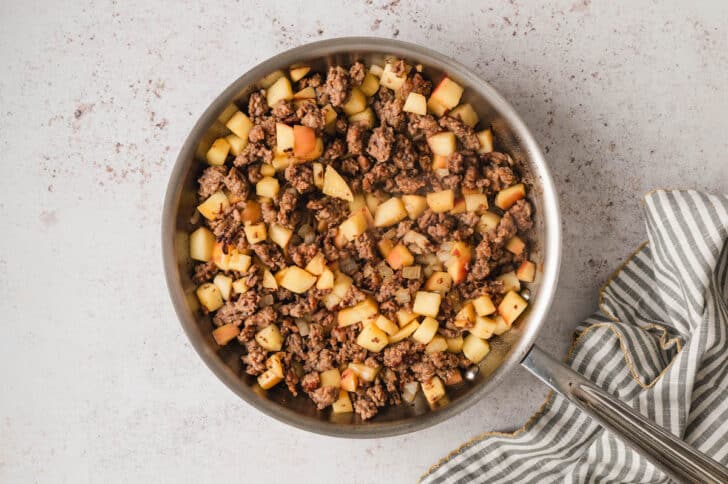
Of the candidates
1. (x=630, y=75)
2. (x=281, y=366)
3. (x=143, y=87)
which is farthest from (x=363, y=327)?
(x=630, y=75)

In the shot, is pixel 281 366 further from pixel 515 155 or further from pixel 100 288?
pixel 515 155

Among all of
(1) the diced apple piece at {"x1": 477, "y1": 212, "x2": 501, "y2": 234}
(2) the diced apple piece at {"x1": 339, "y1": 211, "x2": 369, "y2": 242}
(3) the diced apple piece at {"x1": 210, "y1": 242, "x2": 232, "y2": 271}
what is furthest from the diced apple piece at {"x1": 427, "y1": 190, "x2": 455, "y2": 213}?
(3) the diced apple piece at {"x1": 210, "y1": 242, "x2": 232, "y2": 271}

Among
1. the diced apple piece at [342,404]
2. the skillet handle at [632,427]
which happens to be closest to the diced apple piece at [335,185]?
the diced apple piece at [342,404]

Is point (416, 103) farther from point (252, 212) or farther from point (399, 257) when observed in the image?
point (252, 212)

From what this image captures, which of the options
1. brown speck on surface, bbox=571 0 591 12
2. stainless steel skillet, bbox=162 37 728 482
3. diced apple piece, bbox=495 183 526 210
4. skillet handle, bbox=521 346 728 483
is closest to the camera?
skillet handle, bbox=521 346 728 483

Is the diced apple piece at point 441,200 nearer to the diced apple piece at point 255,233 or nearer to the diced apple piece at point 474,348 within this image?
the diced apple piece at point 474,348

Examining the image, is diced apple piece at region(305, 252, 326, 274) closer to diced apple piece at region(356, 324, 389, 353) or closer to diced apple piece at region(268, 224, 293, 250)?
diced apple piece at region(268, 224, 293, 250)
